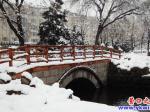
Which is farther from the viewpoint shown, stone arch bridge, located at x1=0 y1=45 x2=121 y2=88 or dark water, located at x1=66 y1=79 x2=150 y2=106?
dark water, located at x1=66 y1=79 x2=150 y2=106

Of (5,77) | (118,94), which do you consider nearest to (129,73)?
(118,94)

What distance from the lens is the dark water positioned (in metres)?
22.9

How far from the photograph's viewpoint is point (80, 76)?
22.4m

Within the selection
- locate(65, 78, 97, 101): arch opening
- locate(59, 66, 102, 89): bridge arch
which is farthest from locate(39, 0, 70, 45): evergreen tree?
locate(59, 66, 102, 89): bridge arch

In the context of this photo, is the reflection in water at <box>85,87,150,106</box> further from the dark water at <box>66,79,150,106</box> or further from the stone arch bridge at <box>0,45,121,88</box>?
the stone arch bridge at <box>0,45,121,88</box>

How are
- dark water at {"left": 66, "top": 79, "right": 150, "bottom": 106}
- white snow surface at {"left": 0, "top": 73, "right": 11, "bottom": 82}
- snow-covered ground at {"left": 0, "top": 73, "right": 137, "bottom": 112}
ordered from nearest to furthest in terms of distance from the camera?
1. snow-covered ground at {"left": 0, "top": 73, "right": 137, "bottom": 112}
2. white snow surface at {"left": 0, "top": 73, "right": 11, "bottom": 82}
3. dark water at {"left": 66, "top": 79, "right": 150, "bottom": 106}

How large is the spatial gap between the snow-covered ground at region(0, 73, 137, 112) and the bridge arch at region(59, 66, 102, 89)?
674 cm

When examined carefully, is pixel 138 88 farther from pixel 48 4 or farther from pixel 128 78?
pixel 48 4

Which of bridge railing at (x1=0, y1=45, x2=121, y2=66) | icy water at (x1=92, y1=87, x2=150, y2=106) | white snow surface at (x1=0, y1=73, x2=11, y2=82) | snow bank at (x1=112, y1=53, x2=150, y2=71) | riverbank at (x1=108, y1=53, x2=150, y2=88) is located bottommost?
icy water at (x1=92, y1=87, x2=150, y2=106)

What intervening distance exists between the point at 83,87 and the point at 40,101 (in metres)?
15.2

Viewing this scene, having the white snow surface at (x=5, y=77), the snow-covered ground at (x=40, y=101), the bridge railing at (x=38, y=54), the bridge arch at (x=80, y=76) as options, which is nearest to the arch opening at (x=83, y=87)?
the bridge arch at (x=80, y=76)

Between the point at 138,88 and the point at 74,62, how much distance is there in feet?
24.3

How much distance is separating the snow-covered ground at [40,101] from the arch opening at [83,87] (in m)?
11.1

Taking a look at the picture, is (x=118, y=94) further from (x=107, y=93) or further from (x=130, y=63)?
(x=130, y=63)
